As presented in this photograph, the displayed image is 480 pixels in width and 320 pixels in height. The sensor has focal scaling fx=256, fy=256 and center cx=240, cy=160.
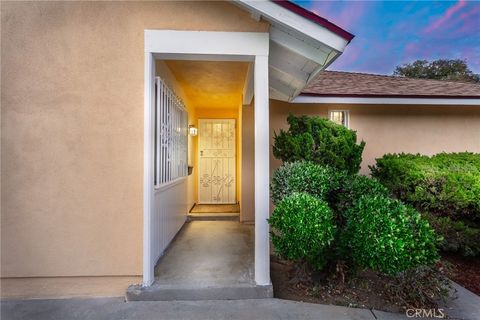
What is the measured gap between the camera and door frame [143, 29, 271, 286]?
125 inches

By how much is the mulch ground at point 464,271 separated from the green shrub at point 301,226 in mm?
2046

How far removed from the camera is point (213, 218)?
21.3 feet

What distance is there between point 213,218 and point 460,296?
4.76 m

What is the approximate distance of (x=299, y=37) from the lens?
10.4 ft

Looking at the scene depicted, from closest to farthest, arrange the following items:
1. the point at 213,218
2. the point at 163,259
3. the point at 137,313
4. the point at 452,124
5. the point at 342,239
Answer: the point at 137,313 → the point at 342,239 → the point at 163,259 → the point at 452,124 → the point at 213,218

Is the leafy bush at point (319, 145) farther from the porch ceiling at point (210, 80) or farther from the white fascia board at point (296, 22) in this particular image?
the white fascia board at point (296, 22)

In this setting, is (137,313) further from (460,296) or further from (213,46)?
(460,296)

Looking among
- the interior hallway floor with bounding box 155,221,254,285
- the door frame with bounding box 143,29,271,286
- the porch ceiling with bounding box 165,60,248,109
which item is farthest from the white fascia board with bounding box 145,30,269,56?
the interior hallway floor with bounding box 155,221,254,285

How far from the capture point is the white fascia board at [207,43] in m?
3.19

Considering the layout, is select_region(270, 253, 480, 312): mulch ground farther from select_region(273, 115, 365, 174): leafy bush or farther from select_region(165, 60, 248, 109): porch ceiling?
select_region(165, 60, 248, 109): porch ceiling

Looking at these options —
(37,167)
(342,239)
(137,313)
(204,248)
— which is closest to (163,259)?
(204,248)

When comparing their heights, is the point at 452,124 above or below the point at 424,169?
above

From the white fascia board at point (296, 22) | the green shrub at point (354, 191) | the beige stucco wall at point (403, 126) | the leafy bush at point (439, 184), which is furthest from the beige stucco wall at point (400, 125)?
the white fascia board at point (296, 22)

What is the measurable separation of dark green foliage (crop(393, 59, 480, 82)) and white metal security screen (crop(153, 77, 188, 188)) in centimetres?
2561
